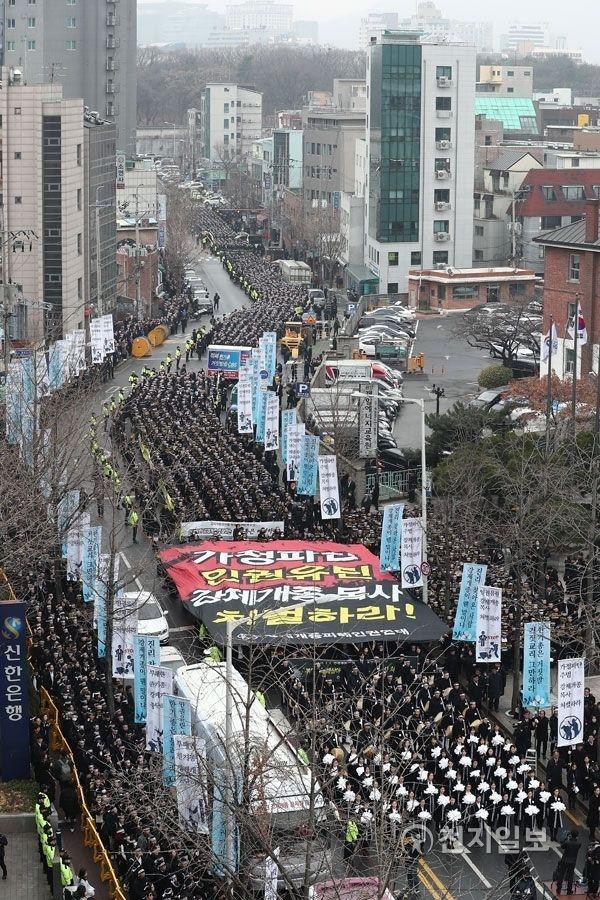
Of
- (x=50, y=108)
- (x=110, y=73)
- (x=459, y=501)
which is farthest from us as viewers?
(x=110, y=73)

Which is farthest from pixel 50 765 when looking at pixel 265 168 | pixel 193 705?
pixel 265 168

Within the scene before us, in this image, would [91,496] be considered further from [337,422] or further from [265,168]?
[265,168]

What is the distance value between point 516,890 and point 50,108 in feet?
158

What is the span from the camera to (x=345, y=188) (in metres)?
104

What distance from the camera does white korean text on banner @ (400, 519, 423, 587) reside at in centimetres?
2972

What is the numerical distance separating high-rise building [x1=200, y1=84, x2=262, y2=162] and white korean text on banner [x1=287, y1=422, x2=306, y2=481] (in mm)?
135231

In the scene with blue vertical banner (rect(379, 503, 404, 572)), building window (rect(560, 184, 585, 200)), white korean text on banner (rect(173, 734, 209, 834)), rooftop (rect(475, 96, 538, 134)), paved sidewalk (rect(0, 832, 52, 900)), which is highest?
rooftop (rect(475, 96, 538, 134))

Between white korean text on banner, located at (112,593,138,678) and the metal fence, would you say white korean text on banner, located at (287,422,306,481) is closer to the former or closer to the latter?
the metal fence

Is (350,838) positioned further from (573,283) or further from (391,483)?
(573,283)

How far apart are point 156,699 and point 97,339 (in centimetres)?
2925

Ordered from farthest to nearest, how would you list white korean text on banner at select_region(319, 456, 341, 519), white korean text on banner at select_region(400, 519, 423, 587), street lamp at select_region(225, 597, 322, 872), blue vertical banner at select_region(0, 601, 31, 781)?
white korean text on banner at select_region(319, 456, 341, 519)
white korean text on banner at select_region(400, 519, 423, 587)
blue vertical banner at select_region(0, 601, 31, 781)
street lamp at select_region(225, 597, 322, 872)

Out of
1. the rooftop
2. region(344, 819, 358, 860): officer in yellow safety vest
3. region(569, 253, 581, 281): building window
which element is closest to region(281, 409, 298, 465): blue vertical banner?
region(569, 253, 581, 281): building window

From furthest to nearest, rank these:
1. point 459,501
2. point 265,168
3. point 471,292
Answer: point 265,168, point 471,292, point 459,501

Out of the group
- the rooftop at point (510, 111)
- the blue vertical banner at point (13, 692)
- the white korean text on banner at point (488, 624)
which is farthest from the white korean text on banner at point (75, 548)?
the rooftop at point (510, 111)
